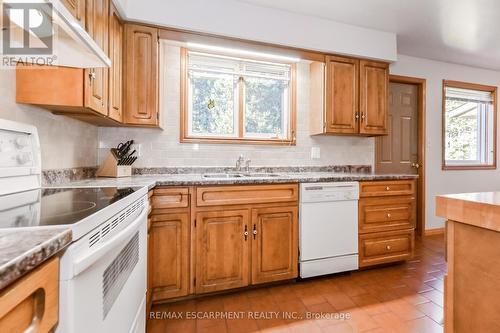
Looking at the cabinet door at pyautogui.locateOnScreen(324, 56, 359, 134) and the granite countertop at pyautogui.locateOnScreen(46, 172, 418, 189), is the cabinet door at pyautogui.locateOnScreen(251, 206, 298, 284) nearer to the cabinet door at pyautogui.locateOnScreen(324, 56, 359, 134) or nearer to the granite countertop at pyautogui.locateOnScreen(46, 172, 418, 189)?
the granite countertop at pyautogui.locateOnScreen(46, 172, 418, 189)

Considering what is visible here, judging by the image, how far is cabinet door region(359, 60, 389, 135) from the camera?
8.75 feet

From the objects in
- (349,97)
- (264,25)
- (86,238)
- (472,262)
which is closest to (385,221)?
(349,97)

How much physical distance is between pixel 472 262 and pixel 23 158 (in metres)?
1.84

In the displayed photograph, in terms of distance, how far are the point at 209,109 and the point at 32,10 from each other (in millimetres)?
1755

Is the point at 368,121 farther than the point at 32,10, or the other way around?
the point at 368,121

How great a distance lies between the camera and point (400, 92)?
340 cm

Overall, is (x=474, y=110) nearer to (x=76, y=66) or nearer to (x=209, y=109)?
(x=209, y=109)

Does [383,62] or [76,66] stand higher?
[383,62]

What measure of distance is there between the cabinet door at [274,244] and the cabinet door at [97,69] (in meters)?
1.31

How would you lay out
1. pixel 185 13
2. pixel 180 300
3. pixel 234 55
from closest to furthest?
1. pixel 180 300
2. pixel 185 13
3. pixel 234 55

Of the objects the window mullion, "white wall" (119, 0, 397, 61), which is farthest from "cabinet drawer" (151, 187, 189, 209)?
"white wall" (119, 0, 397, 61)

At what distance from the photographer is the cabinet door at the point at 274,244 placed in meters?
1.98

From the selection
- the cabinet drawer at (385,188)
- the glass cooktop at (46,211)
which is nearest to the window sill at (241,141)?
the cabinet drawer at (385,188)

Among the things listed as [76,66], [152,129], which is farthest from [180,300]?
[76,66]
